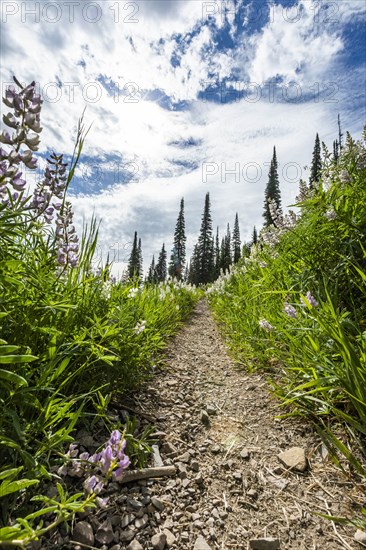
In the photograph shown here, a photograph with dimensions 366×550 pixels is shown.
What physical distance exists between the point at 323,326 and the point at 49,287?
193 centimetres

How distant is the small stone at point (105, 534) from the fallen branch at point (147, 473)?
28 cm

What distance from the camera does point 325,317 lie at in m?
2.23

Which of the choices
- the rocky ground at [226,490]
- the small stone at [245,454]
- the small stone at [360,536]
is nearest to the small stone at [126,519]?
the rocky ground at [226,490]

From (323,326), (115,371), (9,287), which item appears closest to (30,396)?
(9,287)

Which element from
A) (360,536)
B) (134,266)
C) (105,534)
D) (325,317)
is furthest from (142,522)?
(134,266)

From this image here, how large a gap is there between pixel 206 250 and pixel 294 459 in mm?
55019

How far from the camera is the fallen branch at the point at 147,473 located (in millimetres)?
1700

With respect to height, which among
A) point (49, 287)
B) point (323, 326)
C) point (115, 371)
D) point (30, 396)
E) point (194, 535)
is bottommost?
point (194, 535)

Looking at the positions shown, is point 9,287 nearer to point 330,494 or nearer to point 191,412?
point 191,412

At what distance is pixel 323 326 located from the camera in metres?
2.06

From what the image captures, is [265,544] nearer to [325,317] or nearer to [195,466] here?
[195,466]

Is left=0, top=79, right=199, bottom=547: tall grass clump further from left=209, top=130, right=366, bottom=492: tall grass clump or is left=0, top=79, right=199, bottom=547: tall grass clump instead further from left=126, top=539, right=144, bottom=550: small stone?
left=209, top=130, right=366, bottom=492: tall grass clump

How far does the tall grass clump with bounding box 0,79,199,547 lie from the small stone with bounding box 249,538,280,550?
0.75 m

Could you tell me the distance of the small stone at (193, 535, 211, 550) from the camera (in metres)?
1.42
